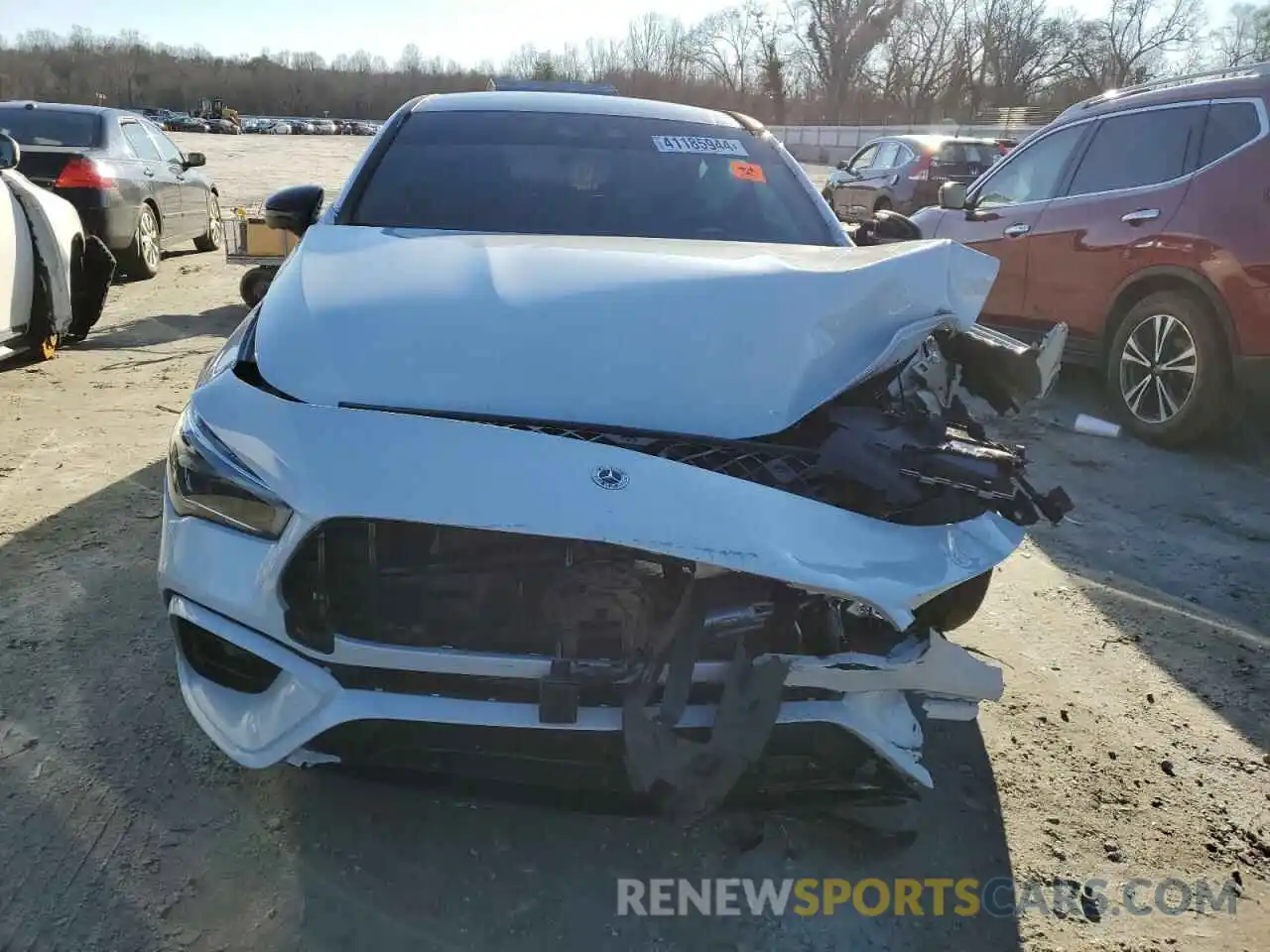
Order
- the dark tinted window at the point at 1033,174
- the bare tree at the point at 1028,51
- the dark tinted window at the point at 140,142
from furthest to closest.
Result: the bare tree at the point at 1028,51, the dark tinted window at the point at 140,142, the dark tinted window at the point at 1033,174

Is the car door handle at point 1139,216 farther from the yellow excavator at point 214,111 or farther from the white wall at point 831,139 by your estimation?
the yellow excavator at point 214,111

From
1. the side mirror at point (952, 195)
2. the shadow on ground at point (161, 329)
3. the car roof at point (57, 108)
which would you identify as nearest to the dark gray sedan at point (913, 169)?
the side mirror at point (952, 195)

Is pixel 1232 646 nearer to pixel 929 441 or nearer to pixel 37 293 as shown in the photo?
pixel 929 441

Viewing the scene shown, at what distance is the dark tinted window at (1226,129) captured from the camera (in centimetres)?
491

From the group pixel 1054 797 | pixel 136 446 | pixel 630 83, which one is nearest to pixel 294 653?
pixel 1054 797

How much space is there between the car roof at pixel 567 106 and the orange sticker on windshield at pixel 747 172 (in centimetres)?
38

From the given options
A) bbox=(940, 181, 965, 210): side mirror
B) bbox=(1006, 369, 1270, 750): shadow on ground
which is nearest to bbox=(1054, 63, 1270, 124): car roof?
bbox=(940, 181, 965, 210): side mirror

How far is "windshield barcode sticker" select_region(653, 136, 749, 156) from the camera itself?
3.63 metres

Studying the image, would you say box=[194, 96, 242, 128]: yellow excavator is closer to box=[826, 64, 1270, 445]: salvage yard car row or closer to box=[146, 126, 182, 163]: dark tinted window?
box=[146, 126, 182, 163]: dark tinted window

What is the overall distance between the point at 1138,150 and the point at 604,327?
4.72 meters

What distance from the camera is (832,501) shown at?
2.02 m

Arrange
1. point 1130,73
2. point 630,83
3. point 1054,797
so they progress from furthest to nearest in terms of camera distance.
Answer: point 630,83 < point 1130,73 < point 1054,797

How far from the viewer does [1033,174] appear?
6348mm

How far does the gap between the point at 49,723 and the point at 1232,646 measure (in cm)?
359
